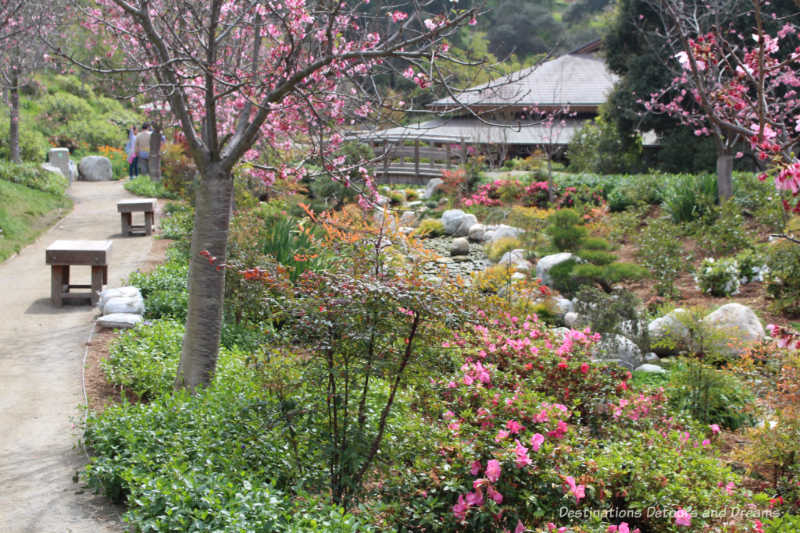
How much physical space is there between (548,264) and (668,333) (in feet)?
10.6

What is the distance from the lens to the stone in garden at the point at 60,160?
59.1ft

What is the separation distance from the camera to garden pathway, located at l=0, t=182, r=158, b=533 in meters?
3.87

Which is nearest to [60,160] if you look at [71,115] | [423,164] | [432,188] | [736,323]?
[71,115]

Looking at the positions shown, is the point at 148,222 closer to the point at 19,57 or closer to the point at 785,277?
the point at 19,57

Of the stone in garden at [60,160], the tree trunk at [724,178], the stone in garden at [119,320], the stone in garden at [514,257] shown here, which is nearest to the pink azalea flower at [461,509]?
the stone in garden at [119,320]

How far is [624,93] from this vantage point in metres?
18.8

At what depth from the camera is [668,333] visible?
24.6ft

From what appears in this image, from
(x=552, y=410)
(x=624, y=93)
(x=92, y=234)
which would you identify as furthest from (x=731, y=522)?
(x=624, y=93)

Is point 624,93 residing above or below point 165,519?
above

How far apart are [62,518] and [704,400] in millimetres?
4755

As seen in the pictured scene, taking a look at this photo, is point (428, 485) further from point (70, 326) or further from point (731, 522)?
point (70, 326)

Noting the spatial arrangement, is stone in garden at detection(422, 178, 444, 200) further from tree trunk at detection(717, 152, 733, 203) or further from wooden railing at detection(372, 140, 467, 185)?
tree trunk at detection(717, 152, 733, 203)

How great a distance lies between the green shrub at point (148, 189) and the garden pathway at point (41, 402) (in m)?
5.80

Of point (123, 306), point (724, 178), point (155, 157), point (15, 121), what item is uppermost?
point (15, 121)
